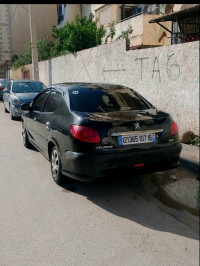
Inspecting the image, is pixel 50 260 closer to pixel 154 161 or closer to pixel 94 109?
pixel 154 161

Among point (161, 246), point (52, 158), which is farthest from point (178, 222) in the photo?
point (52, 158)

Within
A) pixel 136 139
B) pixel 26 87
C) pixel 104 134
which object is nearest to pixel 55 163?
pixel 104 134

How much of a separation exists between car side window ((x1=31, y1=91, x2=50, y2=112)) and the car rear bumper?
153cm

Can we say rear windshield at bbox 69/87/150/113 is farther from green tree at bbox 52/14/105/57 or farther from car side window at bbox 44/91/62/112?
green tree at bbox 52/14/105/57

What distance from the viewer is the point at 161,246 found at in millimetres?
2438

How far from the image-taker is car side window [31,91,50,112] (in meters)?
4.54

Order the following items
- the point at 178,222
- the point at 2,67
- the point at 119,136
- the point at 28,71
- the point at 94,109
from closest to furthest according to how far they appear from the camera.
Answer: the point at 178,222 < the point at 119,136 < the point at 94,109 < the point at 28,71 < the point at 2,67

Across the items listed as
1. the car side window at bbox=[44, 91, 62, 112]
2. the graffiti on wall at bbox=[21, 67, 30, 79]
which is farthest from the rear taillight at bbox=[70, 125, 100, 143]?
the graffiti on wall at bbox=[21, 67, 30, 79]

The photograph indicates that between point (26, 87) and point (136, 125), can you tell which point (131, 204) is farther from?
point (26, 87)

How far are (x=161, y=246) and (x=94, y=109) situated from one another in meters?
1.92

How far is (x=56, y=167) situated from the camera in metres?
3.80

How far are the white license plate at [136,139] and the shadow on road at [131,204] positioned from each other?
0.44 metres

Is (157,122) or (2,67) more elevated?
(2,67)

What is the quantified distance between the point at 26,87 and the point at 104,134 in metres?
7.57
